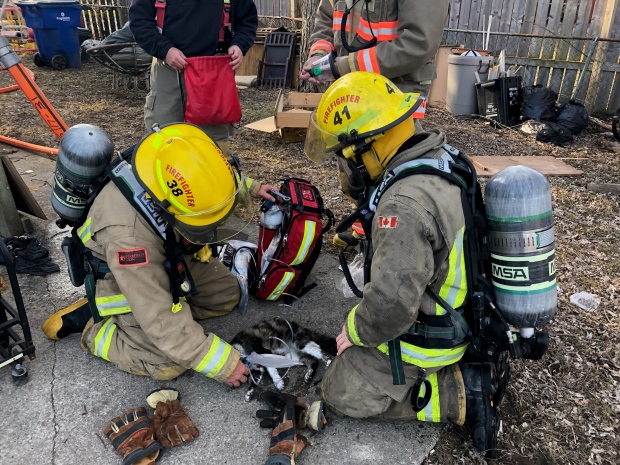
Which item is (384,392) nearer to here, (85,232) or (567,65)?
(85,232)

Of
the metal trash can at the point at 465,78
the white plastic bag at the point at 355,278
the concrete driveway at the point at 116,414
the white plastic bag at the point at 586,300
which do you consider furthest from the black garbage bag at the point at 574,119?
the concrete driveway at the point at 116,414

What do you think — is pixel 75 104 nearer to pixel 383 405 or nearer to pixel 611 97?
pixel 383 405

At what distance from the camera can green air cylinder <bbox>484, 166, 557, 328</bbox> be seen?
209 centimetres

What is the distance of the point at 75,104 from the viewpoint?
28.8 feet

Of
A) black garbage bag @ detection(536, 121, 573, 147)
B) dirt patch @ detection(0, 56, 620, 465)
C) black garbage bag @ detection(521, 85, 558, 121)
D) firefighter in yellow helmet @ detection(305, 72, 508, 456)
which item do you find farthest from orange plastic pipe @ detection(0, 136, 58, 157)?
black garbage bag @ detection(521, 85, 558, 121)

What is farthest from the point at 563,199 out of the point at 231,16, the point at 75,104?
the point at 75,104

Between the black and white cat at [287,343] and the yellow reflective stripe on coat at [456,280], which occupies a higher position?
the yellow reflective stripe on coat at [456,280]

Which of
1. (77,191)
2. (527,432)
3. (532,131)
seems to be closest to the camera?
(527,432)

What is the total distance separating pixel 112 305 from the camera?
2732 millimetres

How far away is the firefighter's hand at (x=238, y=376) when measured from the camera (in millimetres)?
2621

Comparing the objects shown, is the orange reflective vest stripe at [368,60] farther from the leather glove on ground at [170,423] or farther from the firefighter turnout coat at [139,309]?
the leather glove on ground at [170,423]

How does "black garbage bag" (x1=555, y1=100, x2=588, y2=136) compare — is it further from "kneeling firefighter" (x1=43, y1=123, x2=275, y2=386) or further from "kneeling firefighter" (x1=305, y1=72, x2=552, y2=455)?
"kneeling firefighter" (x1=43, y1=123, x2=275, y2=386)

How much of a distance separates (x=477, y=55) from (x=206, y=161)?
296 inches

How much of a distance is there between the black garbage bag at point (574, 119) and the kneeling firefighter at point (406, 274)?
6.03 metres
